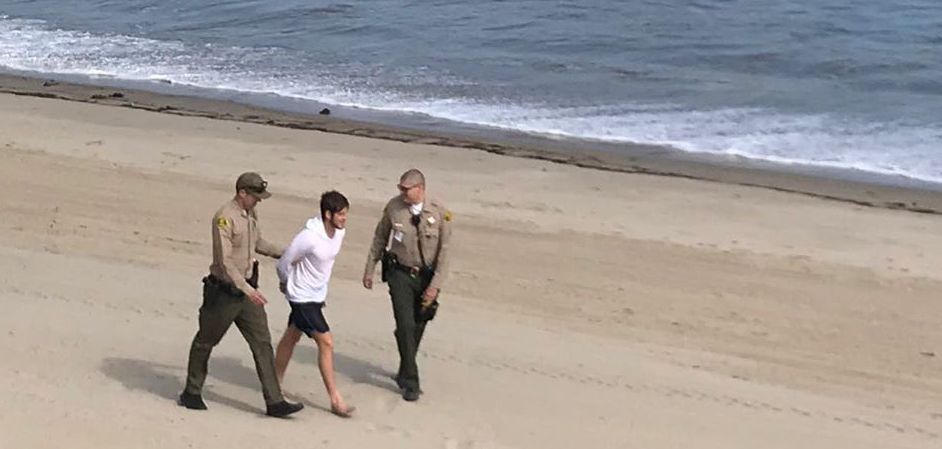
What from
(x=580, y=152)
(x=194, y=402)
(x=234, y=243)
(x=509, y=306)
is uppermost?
(x=234, y=243)

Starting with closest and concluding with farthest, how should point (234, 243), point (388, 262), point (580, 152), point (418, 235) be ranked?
point (234, 243) → point (418, 235) → point (388, 262) → point (580, 152)

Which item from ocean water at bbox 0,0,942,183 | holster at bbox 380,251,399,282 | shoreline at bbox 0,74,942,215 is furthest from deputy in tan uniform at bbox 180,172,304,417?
ocean water at bbox 0,0,942,183

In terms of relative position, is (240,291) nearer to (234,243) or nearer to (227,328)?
(234,243)

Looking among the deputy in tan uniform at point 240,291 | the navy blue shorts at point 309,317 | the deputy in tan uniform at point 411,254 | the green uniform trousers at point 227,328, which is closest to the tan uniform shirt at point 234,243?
the deputy in tan uniform at point 240,291

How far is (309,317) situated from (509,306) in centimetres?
325

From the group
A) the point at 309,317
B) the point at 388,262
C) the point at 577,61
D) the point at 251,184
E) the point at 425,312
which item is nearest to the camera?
the point at 251,184

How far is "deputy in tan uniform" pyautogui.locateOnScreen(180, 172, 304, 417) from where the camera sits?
8273mm

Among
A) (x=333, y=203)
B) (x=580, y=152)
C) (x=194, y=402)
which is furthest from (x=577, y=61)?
(x=333, y=203)

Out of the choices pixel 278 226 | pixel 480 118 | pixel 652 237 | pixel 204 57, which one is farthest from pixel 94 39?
pixel 652 237

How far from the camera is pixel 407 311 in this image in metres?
9.05

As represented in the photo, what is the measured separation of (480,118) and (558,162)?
3585 mm

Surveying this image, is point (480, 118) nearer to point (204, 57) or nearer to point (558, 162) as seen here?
point (558, 162)

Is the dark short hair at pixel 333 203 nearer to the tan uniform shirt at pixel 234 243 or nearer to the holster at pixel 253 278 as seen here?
the tan uniform shirt at pixel 234 243

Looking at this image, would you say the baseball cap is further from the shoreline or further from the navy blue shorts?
the shoreline
